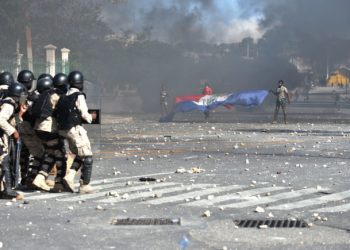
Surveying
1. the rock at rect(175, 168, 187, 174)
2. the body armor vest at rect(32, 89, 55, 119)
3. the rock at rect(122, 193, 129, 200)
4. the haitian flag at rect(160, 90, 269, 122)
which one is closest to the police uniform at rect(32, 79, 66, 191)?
the body armor vest at rect(32, 89, 55, 119)

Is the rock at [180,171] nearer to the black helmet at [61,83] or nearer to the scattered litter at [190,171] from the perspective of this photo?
the scattered litter at [190,171]

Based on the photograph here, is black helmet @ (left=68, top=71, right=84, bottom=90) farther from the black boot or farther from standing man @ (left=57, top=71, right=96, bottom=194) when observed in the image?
the black boot

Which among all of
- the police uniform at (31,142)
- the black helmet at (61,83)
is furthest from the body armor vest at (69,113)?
the police uniform at (31,142)

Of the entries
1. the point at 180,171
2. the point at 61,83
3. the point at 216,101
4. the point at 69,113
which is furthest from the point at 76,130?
the point at 216,101

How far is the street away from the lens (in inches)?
296

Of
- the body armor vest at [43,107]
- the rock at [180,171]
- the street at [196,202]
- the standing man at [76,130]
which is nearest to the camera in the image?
the street at [196,202]

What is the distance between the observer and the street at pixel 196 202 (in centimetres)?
753

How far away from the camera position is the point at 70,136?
35.6 feet

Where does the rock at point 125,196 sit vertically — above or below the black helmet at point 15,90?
below

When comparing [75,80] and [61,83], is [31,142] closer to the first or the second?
[61,83]

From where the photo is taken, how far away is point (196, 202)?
9906 millimetres

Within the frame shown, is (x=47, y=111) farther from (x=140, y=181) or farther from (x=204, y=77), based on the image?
(x=204, y=77)

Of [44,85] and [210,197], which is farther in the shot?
[44,85]

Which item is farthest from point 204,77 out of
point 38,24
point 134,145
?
point 134,145
